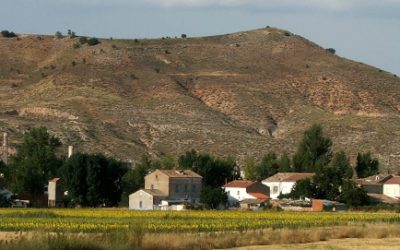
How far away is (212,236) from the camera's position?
49.9 m

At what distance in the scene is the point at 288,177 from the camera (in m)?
126

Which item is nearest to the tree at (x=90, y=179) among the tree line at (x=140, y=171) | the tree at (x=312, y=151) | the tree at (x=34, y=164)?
the tree line at (x=140, y=171)

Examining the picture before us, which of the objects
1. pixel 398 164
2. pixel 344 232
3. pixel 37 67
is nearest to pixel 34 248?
pixel 344 232

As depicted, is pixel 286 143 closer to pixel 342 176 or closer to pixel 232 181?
pixel 232 181

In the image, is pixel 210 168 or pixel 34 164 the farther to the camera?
pixel 210 168

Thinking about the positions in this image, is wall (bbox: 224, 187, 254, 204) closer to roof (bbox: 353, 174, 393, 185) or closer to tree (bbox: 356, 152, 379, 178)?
roof (bbox: 353, 174, 393, 185)

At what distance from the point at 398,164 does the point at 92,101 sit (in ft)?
166

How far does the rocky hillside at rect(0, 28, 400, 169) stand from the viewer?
508 ft

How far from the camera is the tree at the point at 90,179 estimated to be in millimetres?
112875

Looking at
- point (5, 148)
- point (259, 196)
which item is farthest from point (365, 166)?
point (5, 148)

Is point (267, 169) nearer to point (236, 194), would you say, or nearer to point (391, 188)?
point (236, 194)

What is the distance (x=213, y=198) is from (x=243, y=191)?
11.9m

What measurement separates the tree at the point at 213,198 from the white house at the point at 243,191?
300 inches

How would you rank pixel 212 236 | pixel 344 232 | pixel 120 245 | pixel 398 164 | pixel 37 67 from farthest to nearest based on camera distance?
pixel 37 67, pixel 398 164, pixel 344 232, pixel 212 236, pixel 120 245
